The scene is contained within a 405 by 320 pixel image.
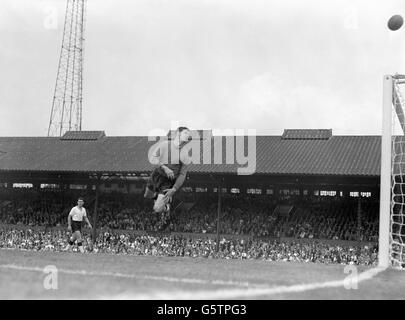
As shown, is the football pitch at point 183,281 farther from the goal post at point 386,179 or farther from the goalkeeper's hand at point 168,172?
the goalkeeper's hand at point 168,172

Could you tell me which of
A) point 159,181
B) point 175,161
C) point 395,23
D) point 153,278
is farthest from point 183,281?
point 395,23

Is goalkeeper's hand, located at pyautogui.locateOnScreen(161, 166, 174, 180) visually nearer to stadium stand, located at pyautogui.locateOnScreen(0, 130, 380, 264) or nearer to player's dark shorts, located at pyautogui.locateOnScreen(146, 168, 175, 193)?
player's dark shorts, located at pyautogui.locateOnScreen(146, 168, 175, 193)

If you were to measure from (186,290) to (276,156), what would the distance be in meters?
24.4

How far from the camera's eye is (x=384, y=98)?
44.8 ft

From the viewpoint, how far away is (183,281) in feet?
27.5

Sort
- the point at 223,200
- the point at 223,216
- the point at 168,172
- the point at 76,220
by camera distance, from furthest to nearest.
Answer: the point at 223,200
the point at 223,216
the point at 76,220
the point at 168,172

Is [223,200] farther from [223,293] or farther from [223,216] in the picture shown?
[223,293]

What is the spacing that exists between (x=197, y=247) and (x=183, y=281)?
2095 centimetres

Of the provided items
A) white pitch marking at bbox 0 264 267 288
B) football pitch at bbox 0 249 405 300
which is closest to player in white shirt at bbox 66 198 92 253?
football pitch at bbox 0 249 405 300

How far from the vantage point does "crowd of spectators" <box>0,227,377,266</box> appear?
26.5 meters

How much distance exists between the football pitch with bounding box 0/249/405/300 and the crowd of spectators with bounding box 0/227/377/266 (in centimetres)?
1540

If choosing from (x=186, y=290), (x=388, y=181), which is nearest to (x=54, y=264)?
(x=186, y=290)

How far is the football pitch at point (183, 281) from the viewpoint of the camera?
286 inches
